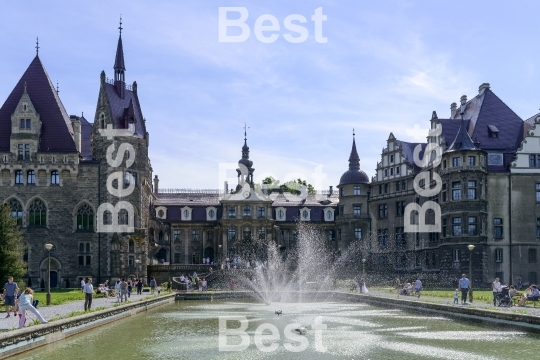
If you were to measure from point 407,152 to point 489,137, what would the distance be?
39.3 feet

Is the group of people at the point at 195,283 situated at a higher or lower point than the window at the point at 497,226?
lower

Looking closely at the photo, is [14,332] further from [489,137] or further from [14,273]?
[489,137]

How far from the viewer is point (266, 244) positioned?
9194 centimetres

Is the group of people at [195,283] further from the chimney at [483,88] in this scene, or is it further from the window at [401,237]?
the chimney at [483,88]

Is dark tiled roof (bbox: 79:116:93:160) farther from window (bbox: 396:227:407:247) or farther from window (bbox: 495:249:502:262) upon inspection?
window (bbox: 495:249:502:262)

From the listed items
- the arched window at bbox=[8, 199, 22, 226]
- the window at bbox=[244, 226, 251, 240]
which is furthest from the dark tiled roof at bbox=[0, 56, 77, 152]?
the window at bbox=[244, 226, 251, 240]

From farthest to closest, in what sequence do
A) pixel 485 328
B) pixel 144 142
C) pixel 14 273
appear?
pixel 144 142 < pixel 14 273 < pixel 485 328

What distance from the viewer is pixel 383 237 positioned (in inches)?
3238

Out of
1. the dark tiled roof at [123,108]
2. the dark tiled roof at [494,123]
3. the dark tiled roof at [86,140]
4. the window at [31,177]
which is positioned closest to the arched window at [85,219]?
the window at [31,177]

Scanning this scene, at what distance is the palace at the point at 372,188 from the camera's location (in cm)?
6619

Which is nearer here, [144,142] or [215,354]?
[215,354]

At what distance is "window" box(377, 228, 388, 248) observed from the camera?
81.7m

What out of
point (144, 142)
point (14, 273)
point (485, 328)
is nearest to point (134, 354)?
point (485, 328)

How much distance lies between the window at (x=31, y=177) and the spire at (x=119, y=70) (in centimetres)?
1353
